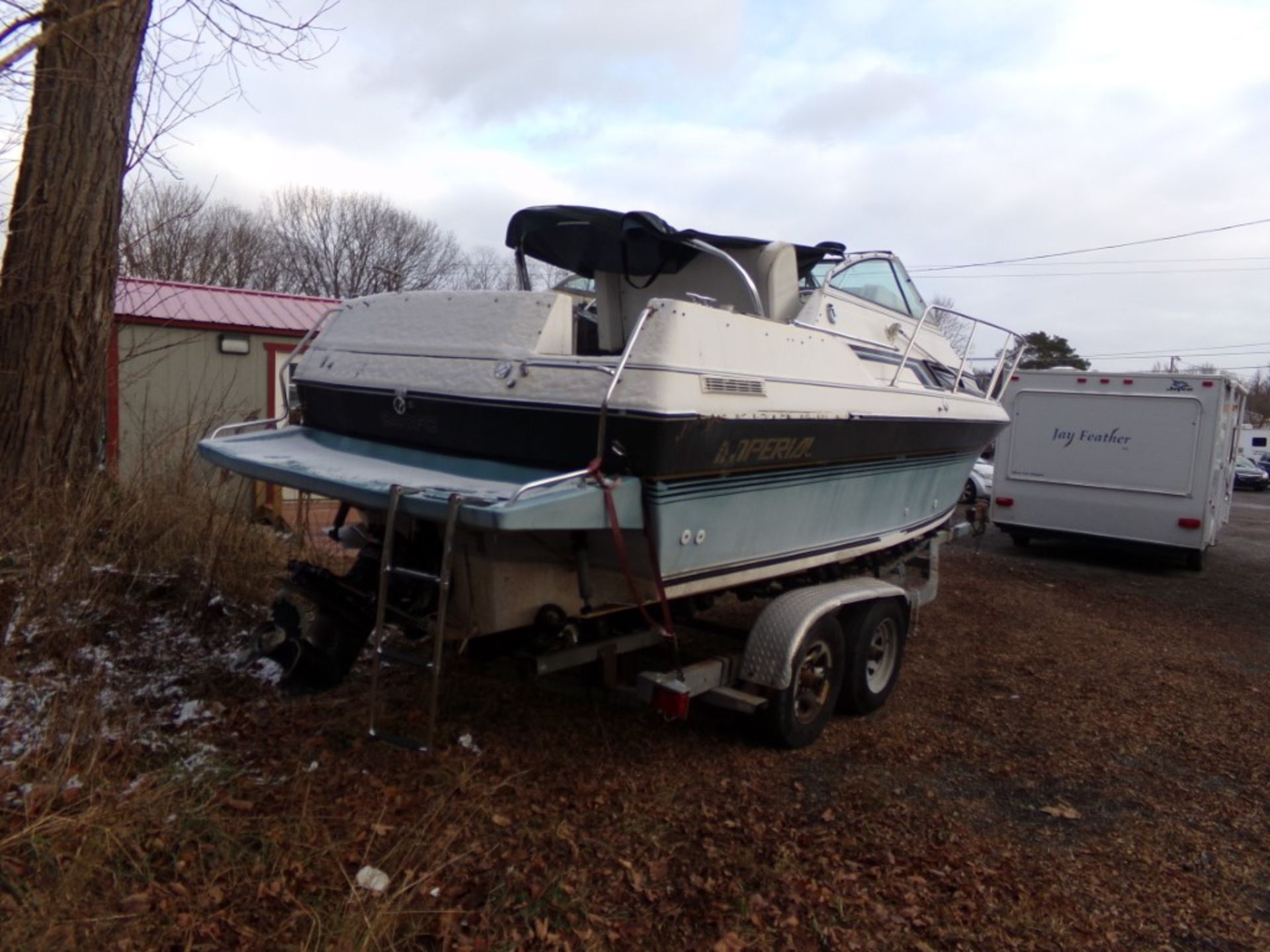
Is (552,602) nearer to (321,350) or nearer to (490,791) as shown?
(490,791)

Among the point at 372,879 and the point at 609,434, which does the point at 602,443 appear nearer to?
the point at 609,434

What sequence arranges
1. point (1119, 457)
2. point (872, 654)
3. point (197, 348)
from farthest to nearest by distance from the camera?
point (1119, 457) → point (197, 348) → point (872, 654)

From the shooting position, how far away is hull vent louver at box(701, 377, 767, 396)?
12.6 ft

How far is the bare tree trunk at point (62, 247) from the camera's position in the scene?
5723mm

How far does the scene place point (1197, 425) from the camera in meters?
10.7

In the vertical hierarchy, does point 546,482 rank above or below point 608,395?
below

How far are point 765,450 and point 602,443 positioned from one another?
0.90 m

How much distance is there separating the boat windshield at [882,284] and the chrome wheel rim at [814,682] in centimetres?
203

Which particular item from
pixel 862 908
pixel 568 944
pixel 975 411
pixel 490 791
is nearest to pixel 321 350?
pixel 490 791

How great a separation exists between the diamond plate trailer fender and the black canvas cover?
184cm

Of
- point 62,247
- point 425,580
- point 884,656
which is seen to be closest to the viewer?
point 425,580

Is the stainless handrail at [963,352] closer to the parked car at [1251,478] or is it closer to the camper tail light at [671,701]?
the camper tail light at [671,701]

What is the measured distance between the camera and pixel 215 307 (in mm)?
10992

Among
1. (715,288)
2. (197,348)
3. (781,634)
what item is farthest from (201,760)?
(197,348)
